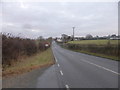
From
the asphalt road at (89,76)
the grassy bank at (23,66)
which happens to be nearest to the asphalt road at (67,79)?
the asphalt road at (89,76)

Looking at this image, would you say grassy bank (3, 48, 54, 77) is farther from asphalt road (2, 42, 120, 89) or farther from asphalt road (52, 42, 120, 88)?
asphalt road (52, 42, 120, 88)

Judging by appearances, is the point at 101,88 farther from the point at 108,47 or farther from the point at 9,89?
the point at 108,47

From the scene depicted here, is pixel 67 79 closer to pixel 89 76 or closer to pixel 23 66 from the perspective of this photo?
pixel 89 76

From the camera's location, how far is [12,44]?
2033 centimetres

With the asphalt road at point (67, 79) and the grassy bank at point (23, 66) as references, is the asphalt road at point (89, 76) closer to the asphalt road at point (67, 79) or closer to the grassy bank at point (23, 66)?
the asphalt road at point (67, 79)

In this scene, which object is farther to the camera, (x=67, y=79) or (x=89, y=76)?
(x=89, y=76)

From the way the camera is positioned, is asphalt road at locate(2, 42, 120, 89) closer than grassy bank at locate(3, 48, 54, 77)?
Yes

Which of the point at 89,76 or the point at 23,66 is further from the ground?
the point at 89,76

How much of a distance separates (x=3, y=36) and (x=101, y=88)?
39.3 ft

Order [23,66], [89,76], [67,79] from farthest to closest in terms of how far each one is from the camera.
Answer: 1. [23,66]
2. [89,76]
3. [67,79]

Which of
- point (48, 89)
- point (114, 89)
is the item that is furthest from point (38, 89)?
point (114, 89)

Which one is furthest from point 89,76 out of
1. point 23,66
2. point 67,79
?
point 23,66

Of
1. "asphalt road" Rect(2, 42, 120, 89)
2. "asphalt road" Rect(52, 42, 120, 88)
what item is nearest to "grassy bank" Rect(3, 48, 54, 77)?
"asphalt road" Rect(2, 42, 120, 89)

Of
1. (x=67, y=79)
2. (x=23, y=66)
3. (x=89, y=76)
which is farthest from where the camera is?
(x=23, y=66)
